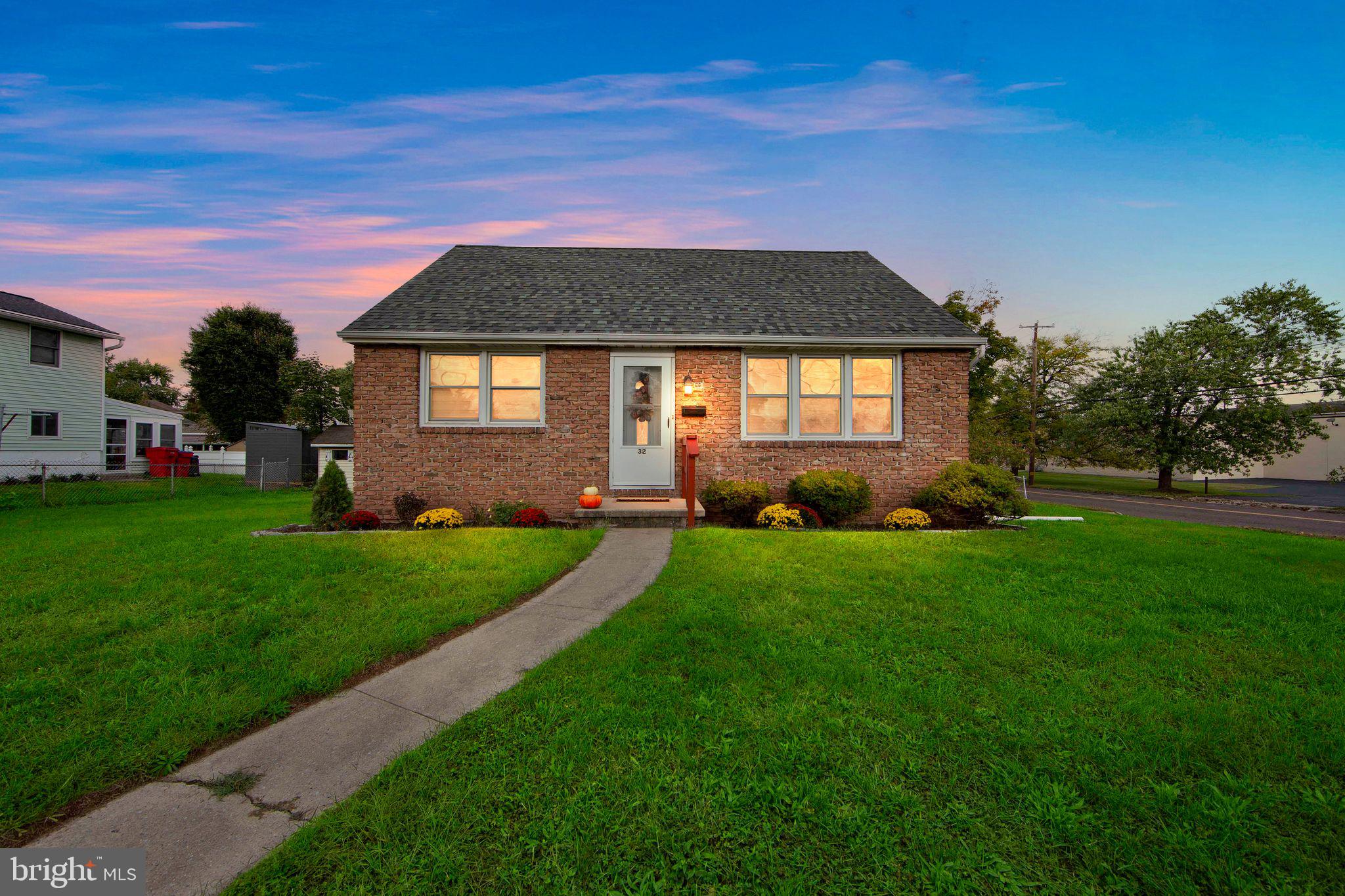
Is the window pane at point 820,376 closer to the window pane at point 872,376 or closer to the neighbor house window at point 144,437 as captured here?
the window pane at point 872,376

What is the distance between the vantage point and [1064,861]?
194cm

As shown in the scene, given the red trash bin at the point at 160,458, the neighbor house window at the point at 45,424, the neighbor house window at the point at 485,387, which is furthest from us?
the red trash bin at the point at 160,458

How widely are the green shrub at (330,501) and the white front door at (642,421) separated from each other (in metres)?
4.95

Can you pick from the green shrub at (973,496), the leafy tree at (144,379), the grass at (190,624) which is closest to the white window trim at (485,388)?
the grass at (190,624)

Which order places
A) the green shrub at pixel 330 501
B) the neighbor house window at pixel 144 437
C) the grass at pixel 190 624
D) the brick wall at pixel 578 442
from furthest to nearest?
the neighbor house window at pixel 144 437
the brick wall at pixel 578 442
the green shrub at pixel 330 501
the grass at pixel 190 624

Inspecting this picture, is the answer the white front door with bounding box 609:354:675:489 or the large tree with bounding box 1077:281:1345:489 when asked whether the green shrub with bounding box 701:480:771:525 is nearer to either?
the white front door with bounding box 609:354:675:489

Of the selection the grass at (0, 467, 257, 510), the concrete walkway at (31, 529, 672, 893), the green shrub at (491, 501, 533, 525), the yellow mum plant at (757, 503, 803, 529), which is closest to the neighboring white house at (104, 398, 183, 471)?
the grass at (0, 467, 257, 510)

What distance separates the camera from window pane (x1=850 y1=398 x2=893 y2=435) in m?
10.6

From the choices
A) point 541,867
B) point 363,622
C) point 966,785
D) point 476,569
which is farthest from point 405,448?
point 966,785

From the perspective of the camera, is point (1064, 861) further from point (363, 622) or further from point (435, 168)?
point (435, 168)

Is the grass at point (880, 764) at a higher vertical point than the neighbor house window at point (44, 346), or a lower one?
lower

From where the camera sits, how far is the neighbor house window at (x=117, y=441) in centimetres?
2288

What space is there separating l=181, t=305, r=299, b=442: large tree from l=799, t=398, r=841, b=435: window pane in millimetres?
37349

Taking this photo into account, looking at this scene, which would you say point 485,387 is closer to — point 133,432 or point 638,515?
point 638,515
